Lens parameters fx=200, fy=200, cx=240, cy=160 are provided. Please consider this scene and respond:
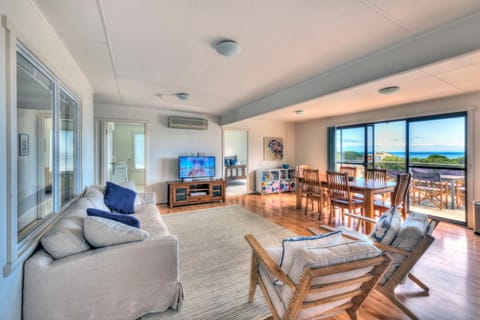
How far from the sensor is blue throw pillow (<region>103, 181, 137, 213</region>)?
2.63 m

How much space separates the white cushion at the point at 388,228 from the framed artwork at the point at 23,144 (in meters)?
2.79

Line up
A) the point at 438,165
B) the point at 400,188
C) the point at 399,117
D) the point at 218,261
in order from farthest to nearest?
the point at 399,117 → the point at 438,165 → the point at 400,188 → the point at 218,261

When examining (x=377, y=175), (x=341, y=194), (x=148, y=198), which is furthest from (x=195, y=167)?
(x=377, y=175)

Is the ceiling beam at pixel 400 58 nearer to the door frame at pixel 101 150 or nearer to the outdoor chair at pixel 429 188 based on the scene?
the outdoor chair at pixel 429 188

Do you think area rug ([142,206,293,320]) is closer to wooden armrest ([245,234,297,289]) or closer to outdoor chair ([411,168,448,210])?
wooden armrest ([245,234,297,289])

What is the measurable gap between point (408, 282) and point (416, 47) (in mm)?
2222

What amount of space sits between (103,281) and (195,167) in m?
3.80

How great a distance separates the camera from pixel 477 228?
3.11 meters

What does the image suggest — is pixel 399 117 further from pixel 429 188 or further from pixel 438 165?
pixel 429 188

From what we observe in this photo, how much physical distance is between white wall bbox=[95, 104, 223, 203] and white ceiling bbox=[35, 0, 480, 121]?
55.1 inches

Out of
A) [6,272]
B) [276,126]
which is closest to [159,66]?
[6,272]

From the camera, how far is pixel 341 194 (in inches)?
138

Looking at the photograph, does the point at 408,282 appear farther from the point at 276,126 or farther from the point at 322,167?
the point at 276,126

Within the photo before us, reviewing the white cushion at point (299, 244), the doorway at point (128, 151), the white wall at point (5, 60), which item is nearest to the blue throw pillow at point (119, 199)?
the white wall at point (5, 60)
